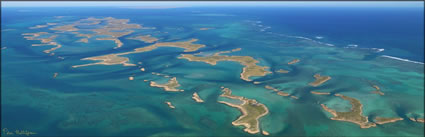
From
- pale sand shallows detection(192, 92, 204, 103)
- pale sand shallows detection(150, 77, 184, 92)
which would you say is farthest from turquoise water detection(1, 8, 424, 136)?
→ pale sand shallows detection(150, 77, 184, 92)

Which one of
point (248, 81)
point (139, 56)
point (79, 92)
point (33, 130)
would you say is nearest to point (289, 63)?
point (248, 81)

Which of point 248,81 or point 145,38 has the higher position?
point 145,38

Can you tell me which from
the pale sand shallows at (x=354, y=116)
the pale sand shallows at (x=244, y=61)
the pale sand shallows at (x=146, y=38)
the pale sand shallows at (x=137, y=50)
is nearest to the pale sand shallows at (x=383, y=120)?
the pale sand shallows at (x=354, y=116)

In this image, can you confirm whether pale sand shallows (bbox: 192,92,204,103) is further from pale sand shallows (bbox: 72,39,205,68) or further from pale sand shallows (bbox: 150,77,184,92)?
pale sand shallows (bbox: 72,39,205,68)

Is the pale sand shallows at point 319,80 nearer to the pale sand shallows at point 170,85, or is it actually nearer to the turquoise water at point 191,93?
the turquoise water at point 191,93

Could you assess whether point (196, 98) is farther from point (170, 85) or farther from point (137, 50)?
point (137, 50)

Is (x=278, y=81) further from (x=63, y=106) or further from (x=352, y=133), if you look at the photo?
(x=63, y=106)

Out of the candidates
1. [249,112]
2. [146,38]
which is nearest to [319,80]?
[249,112]
